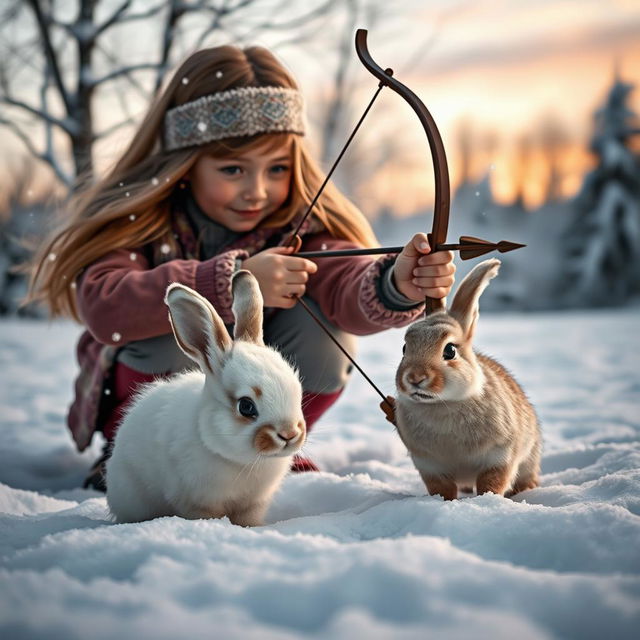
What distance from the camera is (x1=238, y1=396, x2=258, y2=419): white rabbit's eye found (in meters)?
1.37

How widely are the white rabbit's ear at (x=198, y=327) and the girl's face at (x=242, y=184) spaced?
31.6 inches

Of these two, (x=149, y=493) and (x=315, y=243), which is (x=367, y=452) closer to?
(x=315, y=243)

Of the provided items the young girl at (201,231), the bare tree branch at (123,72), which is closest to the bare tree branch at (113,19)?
the bare tree branch at (123,72)

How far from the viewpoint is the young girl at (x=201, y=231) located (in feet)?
6.75

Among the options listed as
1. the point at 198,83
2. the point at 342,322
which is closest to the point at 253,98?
the point at 198,83

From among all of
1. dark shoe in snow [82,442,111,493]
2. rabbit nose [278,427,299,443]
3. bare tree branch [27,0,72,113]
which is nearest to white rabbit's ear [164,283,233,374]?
rabbit nose [278,427,299,443]

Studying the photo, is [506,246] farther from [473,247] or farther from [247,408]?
[247,408]

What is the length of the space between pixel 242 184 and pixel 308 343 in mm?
575

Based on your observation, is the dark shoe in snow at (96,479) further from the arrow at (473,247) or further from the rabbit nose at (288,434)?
the arrow at (473,247)

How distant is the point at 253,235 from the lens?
7.49 ft

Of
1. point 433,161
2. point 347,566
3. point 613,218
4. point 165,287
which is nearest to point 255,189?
point 165,287

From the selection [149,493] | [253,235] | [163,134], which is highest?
[163,134]

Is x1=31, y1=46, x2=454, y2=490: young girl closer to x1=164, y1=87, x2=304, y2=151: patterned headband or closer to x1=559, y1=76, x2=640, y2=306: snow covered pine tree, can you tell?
x1=164, y1=87, x2=304, y2=151: patterned headband

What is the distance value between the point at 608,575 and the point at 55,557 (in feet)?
3.05
